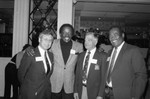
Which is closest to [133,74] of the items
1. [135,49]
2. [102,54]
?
[135,49]

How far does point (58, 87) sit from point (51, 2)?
110 inches

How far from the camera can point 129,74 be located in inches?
81.6

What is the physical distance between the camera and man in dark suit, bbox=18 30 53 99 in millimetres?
2086

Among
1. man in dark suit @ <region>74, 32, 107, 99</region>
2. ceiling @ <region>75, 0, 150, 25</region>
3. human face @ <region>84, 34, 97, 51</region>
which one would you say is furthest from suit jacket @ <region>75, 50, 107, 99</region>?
ceiling @ <region>75, 0, 150, 25</region>

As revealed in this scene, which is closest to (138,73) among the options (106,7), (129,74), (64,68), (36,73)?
(129,74)

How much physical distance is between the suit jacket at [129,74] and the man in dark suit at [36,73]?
88 cm

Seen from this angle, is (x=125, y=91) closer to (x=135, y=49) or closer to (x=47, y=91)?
(x=135, y=49)

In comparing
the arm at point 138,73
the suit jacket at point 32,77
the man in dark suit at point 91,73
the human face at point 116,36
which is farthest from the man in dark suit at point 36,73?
the arm at point 138,73

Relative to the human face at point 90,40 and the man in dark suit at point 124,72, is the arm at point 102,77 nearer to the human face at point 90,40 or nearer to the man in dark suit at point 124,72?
the man in dark suit at point 124,72

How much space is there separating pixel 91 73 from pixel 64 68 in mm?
467

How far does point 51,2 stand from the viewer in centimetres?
461

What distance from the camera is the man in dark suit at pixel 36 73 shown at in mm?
2086

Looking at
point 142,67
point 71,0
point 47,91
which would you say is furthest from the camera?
point 71,0

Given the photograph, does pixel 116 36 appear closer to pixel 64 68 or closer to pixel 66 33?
pixel 66 33
